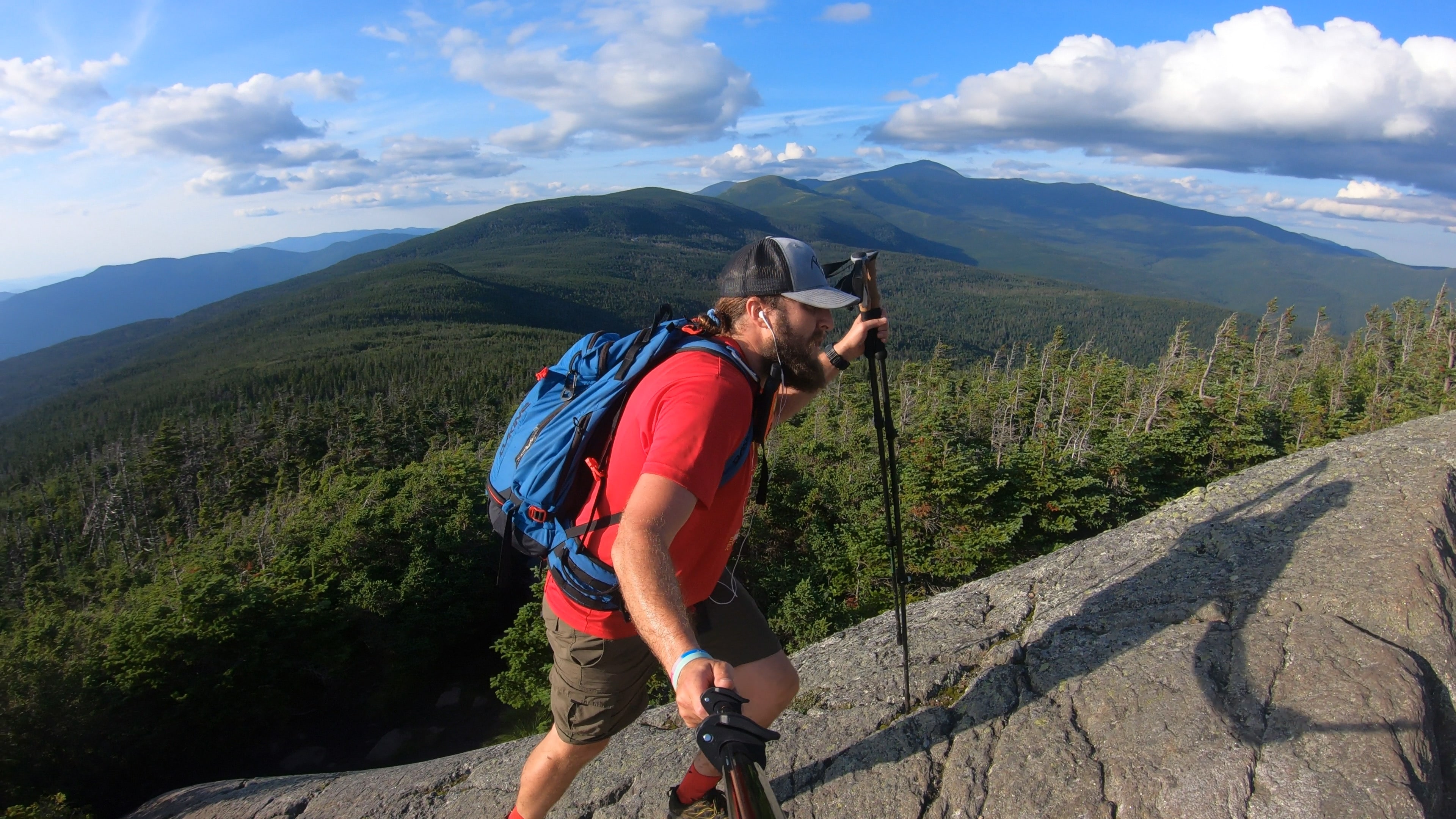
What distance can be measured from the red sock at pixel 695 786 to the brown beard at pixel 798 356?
211cm

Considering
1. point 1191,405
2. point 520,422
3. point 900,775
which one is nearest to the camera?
point 520,422

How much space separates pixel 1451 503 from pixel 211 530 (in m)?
64.0

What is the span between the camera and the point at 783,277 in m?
2.94

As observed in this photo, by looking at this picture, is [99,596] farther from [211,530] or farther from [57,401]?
[57,401]

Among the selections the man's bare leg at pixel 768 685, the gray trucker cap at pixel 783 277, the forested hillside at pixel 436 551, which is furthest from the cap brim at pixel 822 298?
the forested hillside at pixel 436 551

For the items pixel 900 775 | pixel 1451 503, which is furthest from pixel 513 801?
pixel 1451 503

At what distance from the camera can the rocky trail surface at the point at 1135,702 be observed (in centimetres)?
332

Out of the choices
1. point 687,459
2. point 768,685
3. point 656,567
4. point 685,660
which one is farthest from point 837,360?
point 685,660

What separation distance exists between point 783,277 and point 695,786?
8.66 feet

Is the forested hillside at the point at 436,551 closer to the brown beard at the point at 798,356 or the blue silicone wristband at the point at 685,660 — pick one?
the brown beard at the point at 798,356

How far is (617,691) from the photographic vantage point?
131 inches

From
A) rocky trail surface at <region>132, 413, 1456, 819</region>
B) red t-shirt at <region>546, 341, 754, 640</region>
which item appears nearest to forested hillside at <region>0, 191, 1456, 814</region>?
rocky trail surface at <region>132, 413, 1456, 819</region>

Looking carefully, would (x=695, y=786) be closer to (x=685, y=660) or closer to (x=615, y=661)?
(x=615, y=661)

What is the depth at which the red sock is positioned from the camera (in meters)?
3.71
